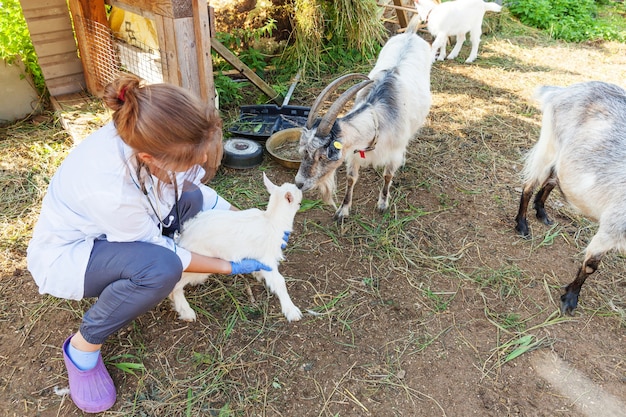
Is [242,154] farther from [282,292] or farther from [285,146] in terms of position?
[282,292]

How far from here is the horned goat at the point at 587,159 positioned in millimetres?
2564

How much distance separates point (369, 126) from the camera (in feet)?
10.2

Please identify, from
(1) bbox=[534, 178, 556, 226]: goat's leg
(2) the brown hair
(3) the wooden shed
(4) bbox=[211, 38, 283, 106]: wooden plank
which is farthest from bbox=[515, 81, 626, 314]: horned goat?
(4) bbox=[211, 38, 283, 106]: wooden plank

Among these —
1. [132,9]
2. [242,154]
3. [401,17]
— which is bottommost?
[242,154]

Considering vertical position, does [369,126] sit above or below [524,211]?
above

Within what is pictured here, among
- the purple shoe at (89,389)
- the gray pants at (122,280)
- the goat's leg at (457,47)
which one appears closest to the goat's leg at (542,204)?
the gray pants at (122,280)

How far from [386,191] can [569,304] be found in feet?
5.02

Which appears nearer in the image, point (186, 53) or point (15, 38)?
point (186, 53)

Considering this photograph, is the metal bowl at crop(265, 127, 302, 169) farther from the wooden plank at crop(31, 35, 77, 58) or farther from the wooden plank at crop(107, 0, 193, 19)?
the wooden plank at crop(31, 35, 77, 58)

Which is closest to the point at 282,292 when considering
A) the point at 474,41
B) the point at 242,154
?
the point at 242,154

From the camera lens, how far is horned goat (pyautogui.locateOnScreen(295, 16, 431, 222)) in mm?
2951

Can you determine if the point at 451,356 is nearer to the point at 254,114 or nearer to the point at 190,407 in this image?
the point at 190,407

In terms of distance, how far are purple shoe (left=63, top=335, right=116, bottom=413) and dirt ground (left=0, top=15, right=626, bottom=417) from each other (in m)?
0.08

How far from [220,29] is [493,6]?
15.2 ft
